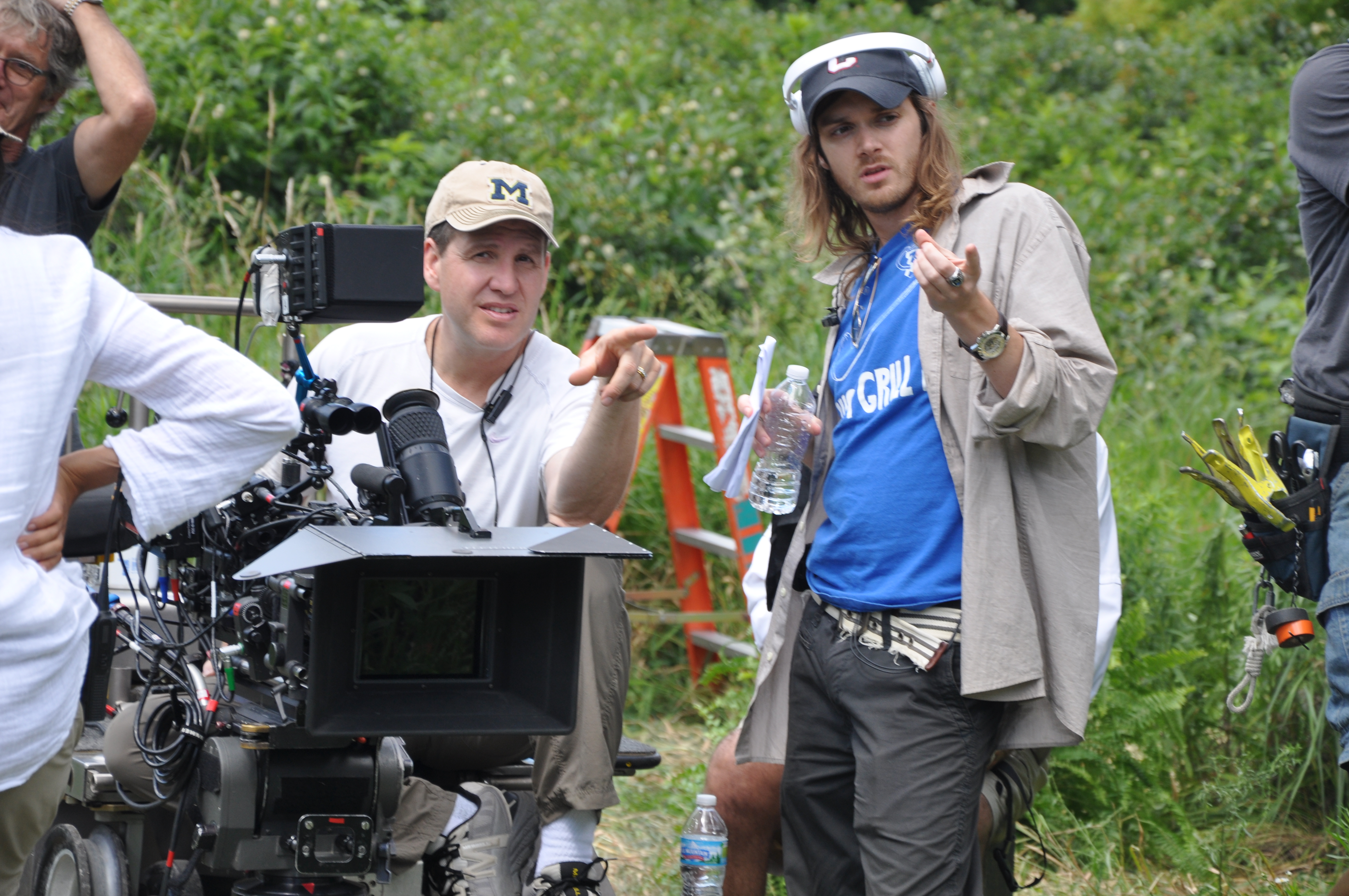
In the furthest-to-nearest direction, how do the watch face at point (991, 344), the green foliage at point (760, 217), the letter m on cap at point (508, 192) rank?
1. the green foliage at point (760, 217)
2. the letter m on cap at point (508, 192)
3. the watch face at point (991, 344)

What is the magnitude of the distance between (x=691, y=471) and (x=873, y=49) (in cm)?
332

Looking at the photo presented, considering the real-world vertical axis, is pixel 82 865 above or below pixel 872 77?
below

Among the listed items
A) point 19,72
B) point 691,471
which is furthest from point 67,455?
point 691,471

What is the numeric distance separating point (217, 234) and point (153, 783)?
445cm

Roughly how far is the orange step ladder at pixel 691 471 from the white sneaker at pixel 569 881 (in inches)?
77.9

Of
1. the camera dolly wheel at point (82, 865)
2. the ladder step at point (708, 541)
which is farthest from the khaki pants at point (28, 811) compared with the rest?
the ladder step at point (708, 541)

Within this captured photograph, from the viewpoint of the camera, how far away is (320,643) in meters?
2.23

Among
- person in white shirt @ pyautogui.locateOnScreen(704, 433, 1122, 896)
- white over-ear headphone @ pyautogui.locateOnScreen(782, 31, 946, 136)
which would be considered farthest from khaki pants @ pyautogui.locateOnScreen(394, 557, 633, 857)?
white over-ear headphone @ pyautogui.locateOnScreen(782, 31, 946, 136)

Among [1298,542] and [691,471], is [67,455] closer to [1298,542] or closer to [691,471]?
[1298,542]

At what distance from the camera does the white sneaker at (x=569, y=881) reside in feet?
9.70

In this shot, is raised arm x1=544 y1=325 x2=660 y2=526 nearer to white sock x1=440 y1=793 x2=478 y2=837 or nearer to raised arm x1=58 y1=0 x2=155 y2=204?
white sock x1=440 y1=793 x2=478 y2=837

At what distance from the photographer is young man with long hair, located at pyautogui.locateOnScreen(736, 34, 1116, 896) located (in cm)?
248

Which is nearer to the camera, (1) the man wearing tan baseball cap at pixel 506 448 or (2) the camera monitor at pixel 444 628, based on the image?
(2) the camera monitor at pixel 444 628

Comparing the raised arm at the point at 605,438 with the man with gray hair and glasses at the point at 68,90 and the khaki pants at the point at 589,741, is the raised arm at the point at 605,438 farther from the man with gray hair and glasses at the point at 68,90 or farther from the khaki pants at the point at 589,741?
the man with gray hair and glasses at the point at 68,90
